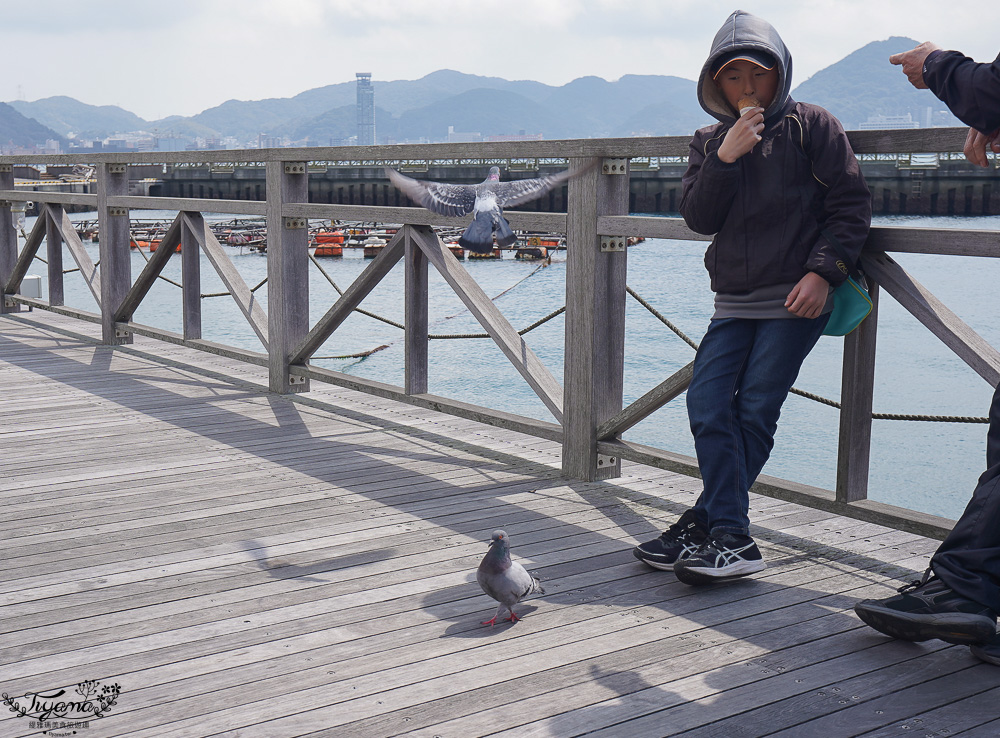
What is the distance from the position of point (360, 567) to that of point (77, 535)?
1.03 metres

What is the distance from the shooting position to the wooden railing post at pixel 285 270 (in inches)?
222

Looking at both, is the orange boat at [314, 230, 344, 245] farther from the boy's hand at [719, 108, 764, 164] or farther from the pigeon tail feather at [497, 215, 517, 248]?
the boy's hand at [719, 108, 764, 164]

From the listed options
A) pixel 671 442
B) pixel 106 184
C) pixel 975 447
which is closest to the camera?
pixel 106 184

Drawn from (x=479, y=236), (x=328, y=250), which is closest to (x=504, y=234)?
(x=479, y=236)

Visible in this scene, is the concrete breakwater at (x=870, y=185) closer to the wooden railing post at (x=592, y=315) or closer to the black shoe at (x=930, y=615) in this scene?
the wooden railing post at (x=592, y=315)

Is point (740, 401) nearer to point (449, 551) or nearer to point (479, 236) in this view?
point (449, 551)

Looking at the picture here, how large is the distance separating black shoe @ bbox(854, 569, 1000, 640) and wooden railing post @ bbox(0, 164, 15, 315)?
8729mm

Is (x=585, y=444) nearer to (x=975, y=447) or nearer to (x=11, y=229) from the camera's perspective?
(x=11, y=229)

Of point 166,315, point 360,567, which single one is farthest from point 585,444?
point 166,315

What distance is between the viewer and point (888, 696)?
228 cm

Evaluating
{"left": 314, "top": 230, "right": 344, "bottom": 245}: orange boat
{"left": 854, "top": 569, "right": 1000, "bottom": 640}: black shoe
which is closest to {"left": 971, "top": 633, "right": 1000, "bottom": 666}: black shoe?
{"left": 854, "top": 569, "right": 1000, "bottom": 640}: black shoe

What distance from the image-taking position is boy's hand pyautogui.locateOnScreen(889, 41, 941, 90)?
2385 millimetres

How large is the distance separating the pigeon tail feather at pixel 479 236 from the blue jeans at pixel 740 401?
3.44ft

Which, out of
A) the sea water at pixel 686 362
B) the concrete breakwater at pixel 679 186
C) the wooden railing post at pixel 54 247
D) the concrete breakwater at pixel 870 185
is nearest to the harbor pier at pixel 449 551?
the wooden railing post at pixel 54 247
